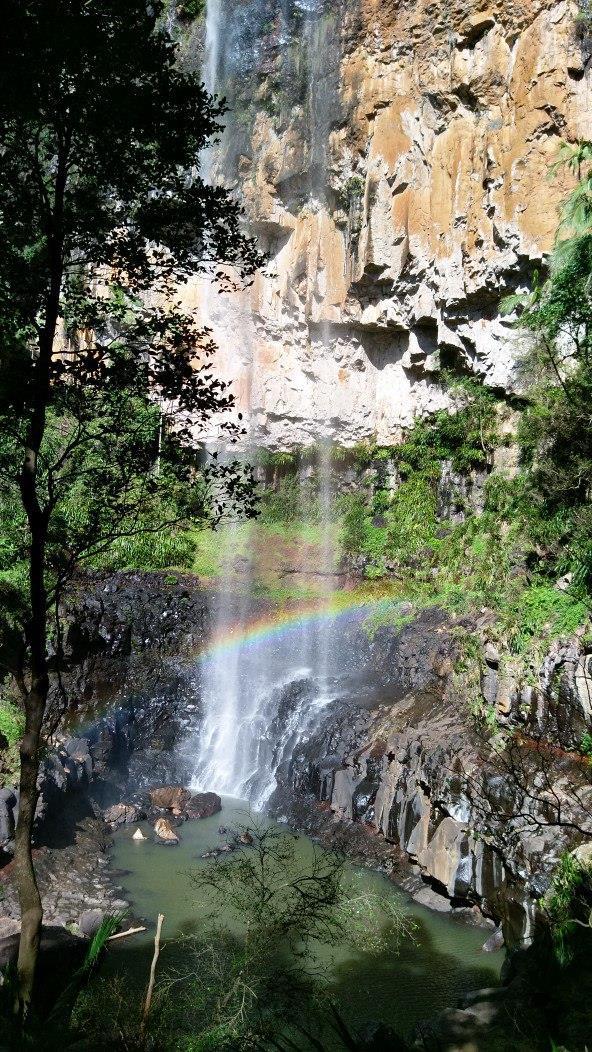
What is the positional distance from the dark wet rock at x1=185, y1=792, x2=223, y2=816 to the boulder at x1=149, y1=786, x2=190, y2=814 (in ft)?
0.33

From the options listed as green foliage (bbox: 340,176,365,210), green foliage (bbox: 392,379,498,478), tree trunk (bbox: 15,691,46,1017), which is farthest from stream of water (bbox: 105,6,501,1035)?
green foliage (bbox: 392,379,498,478)

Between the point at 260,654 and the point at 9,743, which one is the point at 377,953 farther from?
the point at 260,654

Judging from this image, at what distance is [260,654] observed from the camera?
17719mm

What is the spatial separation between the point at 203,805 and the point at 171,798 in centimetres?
62

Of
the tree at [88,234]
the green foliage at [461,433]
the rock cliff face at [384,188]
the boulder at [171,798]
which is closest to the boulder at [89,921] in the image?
the boulder at [171,798]

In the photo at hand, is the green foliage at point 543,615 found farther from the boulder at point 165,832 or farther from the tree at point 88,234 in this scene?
the tree at point 88,234

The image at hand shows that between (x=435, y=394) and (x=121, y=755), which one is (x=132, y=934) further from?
(x=435, y=394)

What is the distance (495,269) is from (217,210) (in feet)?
38.3

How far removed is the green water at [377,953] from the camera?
23.5 feet

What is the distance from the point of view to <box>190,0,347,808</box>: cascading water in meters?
13.6

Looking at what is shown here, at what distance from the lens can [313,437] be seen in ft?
76.2

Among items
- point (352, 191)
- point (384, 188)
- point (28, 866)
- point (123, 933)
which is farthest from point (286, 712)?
point (352, 191)

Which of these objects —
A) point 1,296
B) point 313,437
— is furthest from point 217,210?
point 313,437

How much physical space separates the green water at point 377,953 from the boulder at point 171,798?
5.08 ft
